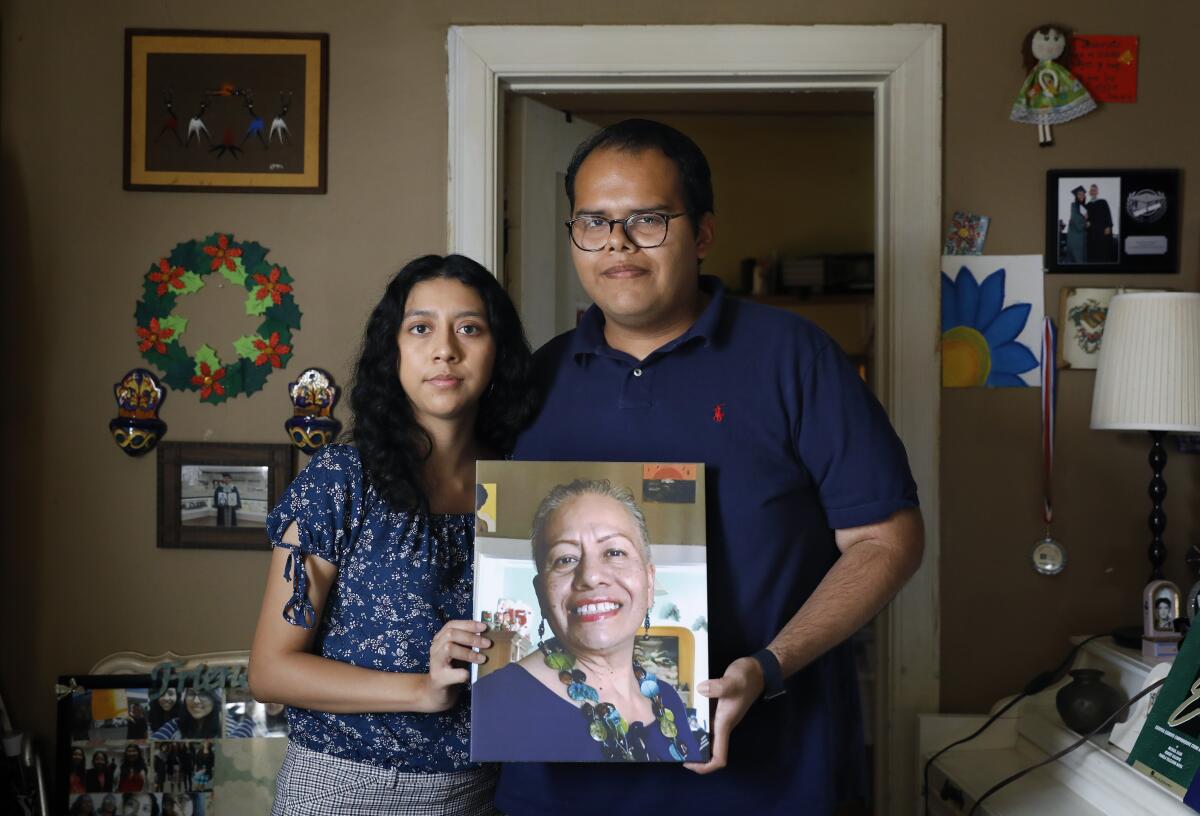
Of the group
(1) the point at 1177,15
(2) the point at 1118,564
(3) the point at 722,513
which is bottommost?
(2) the point at 1118,564

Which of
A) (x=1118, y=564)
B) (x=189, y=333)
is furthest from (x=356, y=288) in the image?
(x=1118, y=564)

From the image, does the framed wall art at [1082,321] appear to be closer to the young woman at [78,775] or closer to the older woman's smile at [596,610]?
the older woman's smile at [596,610]

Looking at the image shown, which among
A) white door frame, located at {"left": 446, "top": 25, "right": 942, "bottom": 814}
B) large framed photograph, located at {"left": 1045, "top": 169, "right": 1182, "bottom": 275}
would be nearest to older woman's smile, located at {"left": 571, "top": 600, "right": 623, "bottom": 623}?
white door frame, located at {"left": 446, "top": 25, "right": 942, "bottom": 814}

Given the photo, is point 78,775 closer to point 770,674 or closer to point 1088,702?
point 770,674

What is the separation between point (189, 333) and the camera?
8.82 ft

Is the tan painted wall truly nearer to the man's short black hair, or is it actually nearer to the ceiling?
the man's short black hair

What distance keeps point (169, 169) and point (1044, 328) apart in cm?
224

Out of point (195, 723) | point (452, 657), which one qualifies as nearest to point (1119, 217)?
point (452, 657)

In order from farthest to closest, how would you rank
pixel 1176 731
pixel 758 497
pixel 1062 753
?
pixel 1062 753
pixel 1176 731
pixel 758 497

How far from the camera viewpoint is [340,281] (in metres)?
2.68

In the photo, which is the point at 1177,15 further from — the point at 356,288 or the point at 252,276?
the point at 252,276

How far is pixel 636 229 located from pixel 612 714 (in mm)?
673

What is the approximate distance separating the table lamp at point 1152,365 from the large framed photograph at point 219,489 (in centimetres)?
198

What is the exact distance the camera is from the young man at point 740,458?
4.77 ft
